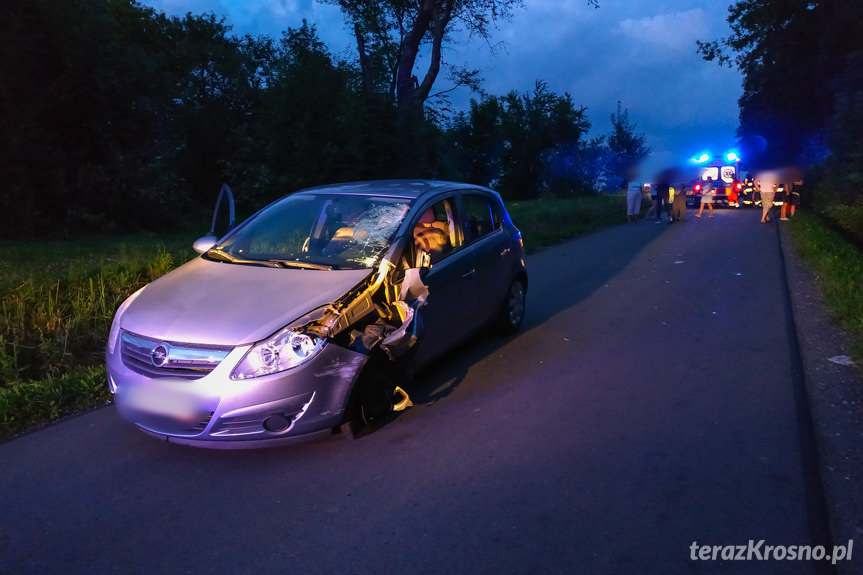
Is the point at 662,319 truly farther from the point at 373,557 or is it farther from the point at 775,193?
the point at 775,193

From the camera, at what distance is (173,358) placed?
4.34 meters

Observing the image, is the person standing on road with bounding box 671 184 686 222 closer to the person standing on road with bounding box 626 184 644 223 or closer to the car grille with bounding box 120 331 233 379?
the person standing on road with bounding box 626 184 644 223

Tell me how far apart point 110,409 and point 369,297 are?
2335mm

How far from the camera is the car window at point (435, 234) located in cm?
584

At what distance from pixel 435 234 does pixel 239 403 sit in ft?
8.60

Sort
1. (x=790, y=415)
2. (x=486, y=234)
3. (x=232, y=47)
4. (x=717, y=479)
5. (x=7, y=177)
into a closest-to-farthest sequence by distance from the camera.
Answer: (x=717, y=479) → (x=790, y=415) → (x=486, y=234) → (x=7, y=177) → (x=232, y=47)

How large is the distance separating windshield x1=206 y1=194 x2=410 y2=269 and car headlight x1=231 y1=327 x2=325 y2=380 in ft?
3.45

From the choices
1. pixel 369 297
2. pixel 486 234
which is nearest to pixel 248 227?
pixel 369 297

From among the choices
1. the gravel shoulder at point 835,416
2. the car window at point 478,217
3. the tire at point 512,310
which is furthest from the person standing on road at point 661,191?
the car window at point 478,217

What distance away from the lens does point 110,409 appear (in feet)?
18.3

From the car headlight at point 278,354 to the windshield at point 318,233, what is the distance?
1052 millimetres

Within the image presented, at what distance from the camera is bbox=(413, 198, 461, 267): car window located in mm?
5843

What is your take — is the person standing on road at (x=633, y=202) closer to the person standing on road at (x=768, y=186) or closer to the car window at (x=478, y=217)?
the person standing on road at (x=768, y=186)

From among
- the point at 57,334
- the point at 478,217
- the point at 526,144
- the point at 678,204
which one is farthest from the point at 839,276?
the point at 526,144
